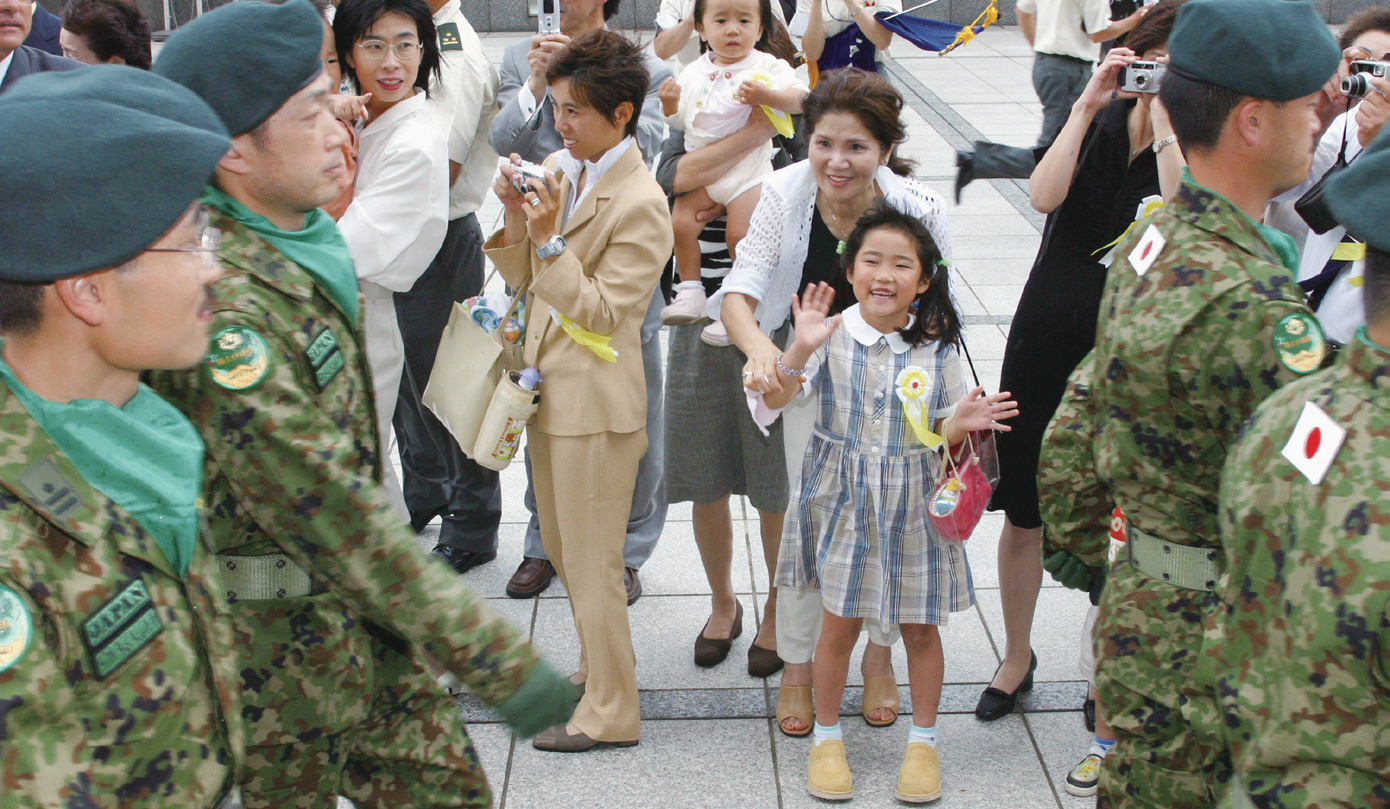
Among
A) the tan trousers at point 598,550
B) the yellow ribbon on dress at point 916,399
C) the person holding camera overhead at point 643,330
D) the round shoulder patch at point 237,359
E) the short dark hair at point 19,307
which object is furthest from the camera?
the person holding camera overhead at point 643,330

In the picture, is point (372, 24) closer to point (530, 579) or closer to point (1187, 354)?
point (530, 579)

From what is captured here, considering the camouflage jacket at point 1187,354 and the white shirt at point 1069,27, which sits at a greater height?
the camouflage jacket at point 1187,354

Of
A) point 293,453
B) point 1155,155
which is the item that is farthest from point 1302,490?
point 1155,155

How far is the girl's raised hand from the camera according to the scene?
2926mm

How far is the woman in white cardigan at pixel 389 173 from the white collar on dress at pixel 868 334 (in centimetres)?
132

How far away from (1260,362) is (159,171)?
1647 millimetres

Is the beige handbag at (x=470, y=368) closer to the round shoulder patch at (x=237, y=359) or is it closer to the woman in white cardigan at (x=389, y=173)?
the woman in white cardigan at (x=389, y=173)

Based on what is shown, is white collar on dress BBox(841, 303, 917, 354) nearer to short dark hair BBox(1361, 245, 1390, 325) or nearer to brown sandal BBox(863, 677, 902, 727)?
brown sandal BBox(863, 677, 902, 727)

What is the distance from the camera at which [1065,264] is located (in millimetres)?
3355

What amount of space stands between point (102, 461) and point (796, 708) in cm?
237

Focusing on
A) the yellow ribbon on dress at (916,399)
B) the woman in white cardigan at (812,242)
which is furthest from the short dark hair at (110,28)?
the yellow ribbon on dress at (916,399)

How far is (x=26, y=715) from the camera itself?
1351mm

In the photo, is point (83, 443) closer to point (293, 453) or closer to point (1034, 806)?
point (293, 453)

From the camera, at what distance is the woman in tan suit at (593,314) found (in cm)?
319
